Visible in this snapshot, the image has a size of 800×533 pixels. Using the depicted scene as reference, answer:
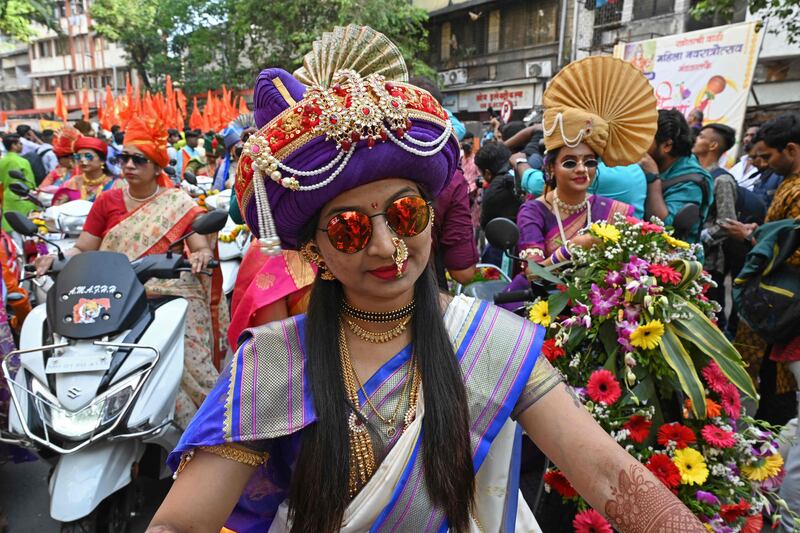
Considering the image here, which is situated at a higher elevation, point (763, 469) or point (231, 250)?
point (231, 250)

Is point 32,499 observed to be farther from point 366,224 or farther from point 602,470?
point 602,470

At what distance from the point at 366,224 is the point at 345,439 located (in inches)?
21.2

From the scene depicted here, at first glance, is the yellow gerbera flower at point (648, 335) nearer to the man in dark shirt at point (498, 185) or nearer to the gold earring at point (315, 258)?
Result: the gold earring at point (315, 258)

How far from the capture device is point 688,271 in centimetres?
200

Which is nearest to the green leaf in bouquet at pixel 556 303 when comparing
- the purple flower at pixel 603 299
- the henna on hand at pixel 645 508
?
the purple flower at pixel 603 299

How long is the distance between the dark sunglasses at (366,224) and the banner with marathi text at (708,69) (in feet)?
38.8

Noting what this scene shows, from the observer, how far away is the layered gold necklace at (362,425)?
141 centimetres

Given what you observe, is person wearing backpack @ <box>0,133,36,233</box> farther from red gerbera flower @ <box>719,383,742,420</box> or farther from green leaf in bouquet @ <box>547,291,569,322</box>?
red gerbera flower @ <box>719,383,742,420</box>

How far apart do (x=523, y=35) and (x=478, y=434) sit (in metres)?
25.0

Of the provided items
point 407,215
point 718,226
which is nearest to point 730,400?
point 407,215

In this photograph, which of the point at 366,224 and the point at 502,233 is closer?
the point at 366,224

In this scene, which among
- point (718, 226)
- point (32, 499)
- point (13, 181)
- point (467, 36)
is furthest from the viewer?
point (467, 36)

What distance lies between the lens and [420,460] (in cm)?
140

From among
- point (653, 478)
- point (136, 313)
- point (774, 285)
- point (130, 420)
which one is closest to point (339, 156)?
point (653, 478)
